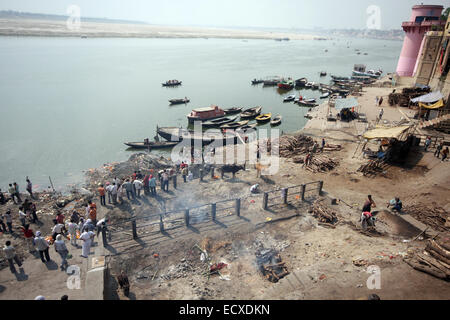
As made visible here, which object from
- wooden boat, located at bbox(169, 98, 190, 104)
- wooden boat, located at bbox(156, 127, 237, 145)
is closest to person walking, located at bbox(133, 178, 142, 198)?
wooden boat, located at bbox(156, 127, 237, 145)

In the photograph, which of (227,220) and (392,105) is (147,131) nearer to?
(227,220)

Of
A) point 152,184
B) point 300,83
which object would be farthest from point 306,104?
point 152,184

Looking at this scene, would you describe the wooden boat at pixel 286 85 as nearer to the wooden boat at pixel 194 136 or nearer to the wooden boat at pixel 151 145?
the wooden boat at pixel 194 136

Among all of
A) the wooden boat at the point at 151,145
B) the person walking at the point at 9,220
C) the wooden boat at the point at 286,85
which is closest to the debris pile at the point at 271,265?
the person walking at the point at 9,220

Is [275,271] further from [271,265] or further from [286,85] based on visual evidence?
[286,85]

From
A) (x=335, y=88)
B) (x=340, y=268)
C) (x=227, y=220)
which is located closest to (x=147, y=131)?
(x=227, y=220)

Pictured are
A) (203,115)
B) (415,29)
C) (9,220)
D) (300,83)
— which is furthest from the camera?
(300,83)
